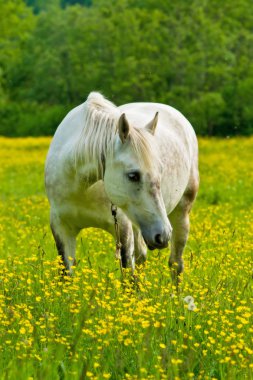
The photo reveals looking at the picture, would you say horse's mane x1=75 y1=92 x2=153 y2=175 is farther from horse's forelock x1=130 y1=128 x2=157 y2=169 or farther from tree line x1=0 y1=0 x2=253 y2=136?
tree line x1=0 y1=0 x2=253 y2=136

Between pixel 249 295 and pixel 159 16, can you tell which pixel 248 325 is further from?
pixel 159 16

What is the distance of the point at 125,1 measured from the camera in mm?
50500

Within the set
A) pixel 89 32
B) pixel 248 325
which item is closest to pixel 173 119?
pixel 248 325

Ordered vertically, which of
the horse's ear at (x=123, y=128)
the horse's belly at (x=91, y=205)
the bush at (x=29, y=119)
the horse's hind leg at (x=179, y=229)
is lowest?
the bush at (x=29, y=119)

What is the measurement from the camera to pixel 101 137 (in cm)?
517

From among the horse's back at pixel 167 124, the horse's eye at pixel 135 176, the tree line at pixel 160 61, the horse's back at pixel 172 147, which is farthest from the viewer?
the tree line at pixel 160 61

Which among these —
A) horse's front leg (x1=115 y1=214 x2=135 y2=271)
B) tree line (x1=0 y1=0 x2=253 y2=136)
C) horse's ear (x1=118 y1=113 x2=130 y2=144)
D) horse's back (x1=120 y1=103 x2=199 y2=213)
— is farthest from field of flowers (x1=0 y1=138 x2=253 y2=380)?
tree line (x1=0 y1=0 x2=253 y2=136)

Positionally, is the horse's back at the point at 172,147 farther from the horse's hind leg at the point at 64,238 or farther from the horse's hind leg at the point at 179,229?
the horse's hind leg at the point at 64,238

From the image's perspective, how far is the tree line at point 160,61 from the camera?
37.7 meters

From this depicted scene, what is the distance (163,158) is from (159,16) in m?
38.9

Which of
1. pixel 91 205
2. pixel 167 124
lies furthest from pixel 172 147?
pixel 91 205

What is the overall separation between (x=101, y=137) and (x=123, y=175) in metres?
0.41

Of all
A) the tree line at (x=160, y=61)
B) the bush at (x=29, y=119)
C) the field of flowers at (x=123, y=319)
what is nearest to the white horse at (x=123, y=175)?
the field of flowers at (x=123, y=319)

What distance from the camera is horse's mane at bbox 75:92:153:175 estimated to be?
16.0 ft
